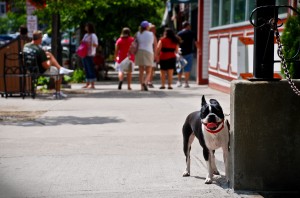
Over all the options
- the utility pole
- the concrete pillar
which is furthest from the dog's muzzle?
the utility pole

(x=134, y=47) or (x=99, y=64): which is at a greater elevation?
(x=134, y=47)

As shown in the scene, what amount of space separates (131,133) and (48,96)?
6.96m

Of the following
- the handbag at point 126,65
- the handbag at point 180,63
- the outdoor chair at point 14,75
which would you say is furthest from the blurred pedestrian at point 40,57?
the handbag at point 180,63

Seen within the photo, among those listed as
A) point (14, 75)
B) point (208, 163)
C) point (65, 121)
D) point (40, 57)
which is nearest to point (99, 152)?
point (208, 163)

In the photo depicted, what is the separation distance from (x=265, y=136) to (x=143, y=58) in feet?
41.4

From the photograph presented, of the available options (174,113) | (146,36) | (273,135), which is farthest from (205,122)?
(146,36)

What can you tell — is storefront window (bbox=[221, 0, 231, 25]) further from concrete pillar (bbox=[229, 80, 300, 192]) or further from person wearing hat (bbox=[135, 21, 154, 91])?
concrete pillar (bbox=[229, 80, 300, 192])

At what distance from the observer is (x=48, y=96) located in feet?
53.6

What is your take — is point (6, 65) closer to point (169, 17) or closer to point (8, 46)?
point (8, 46)

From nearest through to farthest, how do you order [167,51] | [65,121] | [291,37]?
[291,37] < [65,121] < [167,51]

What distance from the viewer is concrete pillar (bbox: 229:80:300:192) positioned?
5.77 metres

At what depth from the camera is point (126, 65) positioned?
18.5m

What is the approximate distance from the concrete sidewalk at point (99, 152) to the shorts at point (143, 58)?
163 inches

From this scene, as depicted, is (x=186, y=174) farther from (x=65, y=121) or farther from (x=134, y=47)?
(x=134, y=47)
